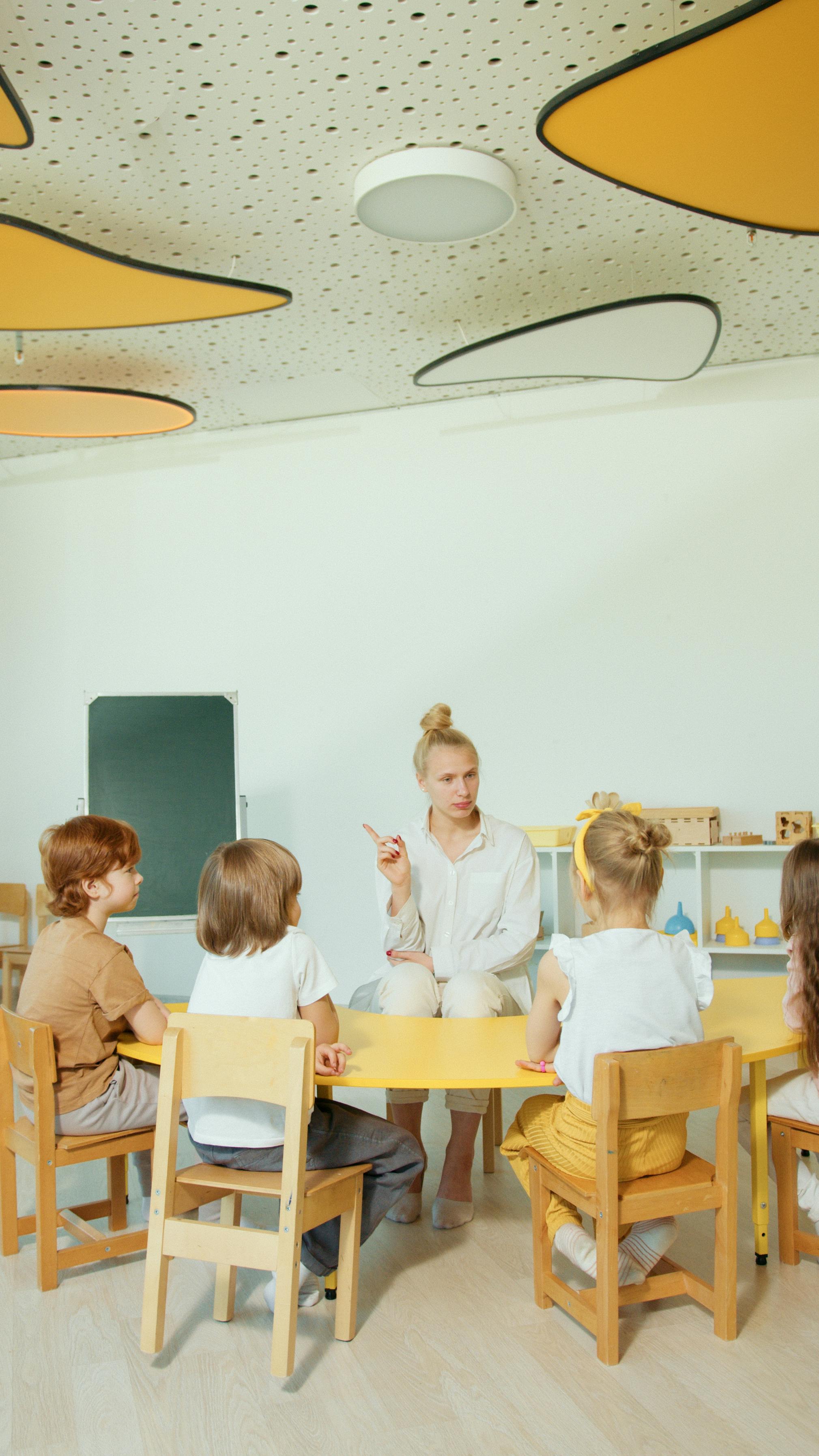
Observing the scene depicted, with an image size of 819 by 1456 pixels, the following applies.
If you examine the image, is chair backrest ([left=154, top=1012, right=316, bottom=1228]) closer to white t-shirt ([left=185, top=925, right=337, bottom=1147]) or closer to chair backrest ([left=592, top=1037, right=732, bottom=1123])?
white t-shirt ([left=185, top=925, right=337, bottom=1147])

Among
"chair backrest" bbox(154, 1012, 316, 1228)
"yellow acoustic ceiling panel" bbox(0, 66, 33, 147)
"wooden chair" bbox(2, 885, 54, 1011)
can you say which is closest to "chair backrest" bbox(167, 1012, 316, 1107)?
"chair backrest" bbox(154, 1012, 316, 1228)

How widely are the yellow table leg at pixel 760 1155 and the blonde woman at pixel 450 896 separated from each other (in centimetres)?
72

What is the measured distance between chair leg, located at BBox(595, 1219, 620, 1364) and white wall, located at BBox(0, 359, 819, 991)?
324 centimetres

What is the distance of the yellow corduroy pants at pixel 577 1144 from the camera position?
214 centimetres

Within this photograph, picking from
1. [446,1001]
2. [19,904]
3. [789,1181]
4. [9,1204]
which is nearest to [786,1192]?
[789,1181]

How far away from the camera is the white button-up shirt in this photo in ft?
10.5

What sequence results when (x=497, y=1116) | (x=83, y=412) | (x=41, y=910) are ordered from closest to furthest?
(x=497, y=1116), (x=83, y=412), (x=41, y=910)

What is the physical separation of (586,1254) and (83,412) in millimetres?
3677

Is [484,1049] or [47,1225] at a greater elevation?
[484,1049]

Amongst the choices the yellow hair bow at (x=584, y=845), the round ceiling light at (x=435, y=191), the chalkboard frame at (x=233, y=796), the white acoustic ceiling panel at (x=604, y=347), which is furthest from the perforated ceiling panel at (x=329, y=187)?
the yellow hair bow at (x=584, y=845)

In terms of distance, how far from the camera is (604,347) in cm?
406

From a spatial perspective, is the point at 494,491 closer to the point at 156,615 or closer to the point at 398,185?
the point at 156,615

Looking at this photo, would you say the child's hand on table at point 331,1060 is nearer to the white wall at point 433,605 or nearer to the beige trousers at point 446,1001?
the beige trousers at point 446,1001

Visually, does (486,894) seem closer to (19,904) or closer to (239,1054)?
(239,1054)
